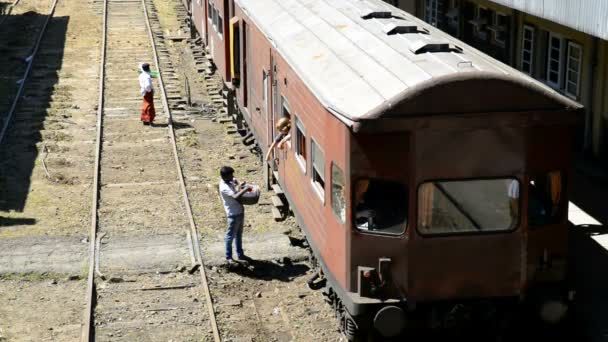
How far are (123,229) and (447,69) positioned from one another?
666 centimetres

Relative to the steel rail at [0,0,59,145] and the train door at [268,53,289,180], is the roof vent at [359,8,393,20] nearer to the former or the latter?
the train door at [268,53,289,180]

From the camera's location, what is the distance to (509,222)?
9344mm

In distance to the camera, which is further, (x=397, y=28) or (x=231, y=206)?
(x=231, y=206)

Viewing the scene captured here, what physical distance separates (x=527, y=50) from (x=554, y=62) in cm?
106

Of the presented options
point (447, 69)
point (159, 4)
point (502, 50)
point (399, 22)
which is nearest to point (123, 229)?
point (399, 22)

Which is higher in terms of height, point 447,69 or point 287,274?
point 447,69

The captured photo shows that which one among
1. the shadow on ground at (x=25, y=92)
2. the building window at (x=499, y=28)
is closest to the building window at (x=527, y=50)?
the building window at (x=499, y=28)

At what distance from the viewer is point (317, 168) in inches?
423

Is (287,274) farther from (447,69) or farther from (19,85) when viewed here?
(19,85)

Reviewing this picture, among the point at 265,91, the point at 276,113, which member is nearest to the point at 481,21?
the point at 265,91

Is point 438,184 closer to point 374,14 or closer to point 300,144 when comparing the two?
point 300,144

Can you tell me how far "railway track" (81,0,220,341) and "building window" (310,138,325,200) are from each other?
1890mm

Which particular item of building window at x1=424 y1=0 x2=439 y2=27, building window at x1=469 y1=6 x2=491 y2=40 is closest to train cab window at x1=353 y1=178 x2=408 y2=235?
building window at x1=469 y1=6 x2=491 y2=40

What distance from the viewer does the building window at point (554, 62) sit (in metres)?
18.4
